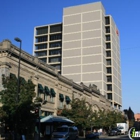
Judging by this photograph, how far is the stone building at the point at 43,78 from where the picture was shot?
110 feet

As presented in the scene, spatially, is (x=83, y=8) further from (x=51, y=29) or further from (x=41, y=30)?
(x=41, y=30)

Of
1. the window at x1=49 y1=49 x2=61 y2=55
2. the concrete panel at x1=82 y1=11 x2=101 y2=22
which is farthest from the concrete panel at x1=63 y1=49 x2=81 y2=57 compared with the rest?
the concrete panel at x1=82 y1=11 x2=101 y2=22

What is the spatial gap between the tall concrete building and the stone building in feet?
117

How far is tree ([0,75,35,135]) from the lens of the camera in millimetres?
26344

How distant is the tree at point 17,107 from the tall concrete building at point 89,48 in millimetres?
65534

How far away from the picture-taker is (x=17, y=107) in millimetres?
26281

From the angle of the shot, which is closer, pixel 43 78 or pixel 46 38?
pixel 43 78

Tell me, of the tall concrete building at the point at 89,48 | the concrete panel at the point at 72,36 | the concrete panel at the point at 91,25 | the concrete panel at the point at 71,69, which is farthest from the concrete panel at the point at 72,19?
the concrete panel at the point at 71,69

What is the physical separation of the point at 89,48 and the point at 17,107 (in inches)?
2863

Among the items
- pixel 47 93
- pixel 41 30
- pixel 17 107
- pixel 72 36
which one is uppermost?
pixel 41 30

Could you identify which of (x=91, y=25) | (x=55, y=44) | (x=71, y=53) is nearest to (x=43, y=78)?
(x=71, y=53)

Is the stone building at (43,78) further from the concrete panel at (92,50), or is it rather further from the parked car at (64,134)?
the concrete panel at (92,50)

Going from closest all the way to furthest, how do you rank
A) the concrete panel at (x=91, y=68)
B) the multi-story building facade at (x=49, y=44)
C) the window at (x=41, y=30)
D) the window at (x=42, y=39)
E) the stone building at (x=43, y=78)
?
the stone building at (x=43, y=78), the concrete panel at (x=91, y=68), the multi-story building facade at (x=49, y=44), the window at (x=42, y=39), the window at (x=41, y=30)

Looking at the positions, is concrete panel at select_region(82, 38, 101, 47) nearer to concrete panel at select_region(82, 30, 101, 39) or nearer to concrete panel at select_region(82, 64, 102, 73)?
concrete panel at select_region(82, 30, 101, 39)
